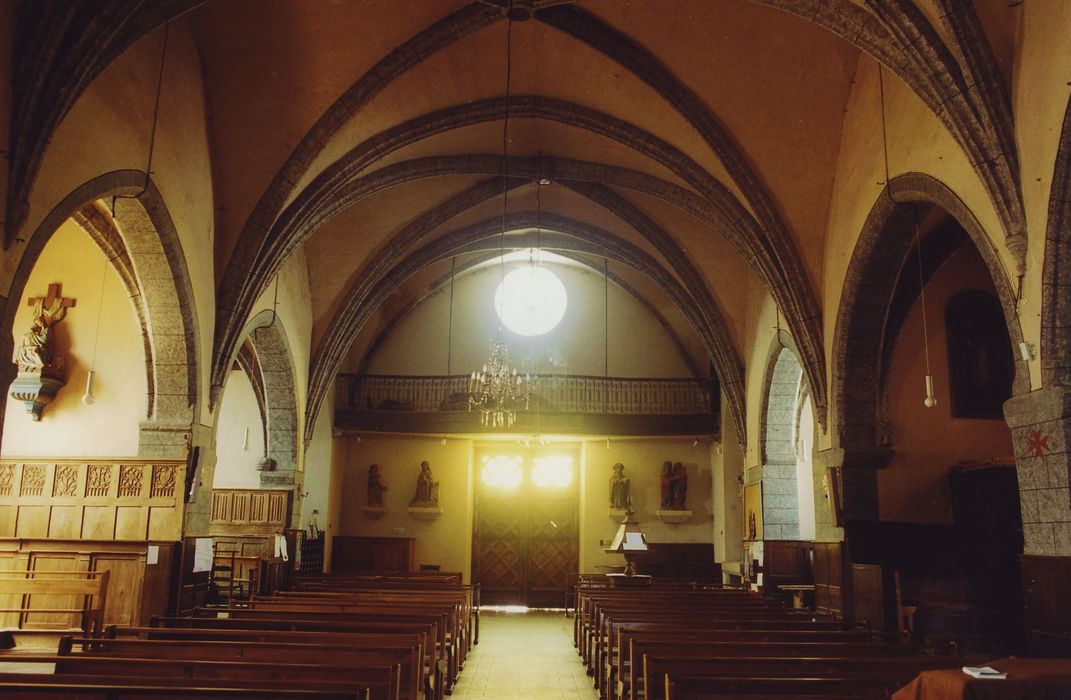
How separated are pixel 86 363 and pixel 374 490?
9.18 metres

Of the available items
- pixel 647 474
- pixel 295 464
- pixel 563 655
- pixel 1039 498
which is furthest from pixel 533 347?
pixel 1039 498

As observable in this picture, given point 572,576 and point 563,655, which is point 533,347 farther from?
point 563,655

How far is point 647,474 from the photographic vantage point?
2131 cm

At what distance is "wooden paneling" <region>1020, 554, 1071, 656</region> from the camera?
689 cm

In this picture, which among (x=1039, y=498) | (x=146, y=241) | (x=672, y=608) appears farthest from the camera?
(x=146, y=241)

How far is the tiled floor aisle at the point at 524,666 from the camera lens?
380 inches

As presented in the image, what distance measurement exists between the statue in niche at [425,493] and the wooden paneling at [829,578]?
34.6ft

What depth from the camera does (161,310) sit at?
1155 cm

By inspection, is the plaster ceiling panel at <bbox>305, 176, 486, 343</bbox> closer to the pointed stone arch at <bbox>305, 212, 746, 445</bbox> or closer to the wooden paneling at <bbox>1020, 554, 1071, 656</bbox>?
the pointed stone arch at <bbox>305, 212, 746, 445</bbox>

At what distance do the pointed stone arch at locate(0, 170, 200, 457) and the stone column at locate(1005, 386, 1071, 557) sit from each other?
9.36 m

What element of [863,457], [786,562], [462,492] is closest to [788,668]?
[863,457]

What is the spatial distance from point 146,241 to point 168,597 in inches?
182

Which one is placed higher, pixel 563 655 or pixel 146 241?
pixel 146 241

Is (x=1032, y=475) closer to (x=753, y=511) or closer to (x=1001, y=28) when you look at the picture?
(x=1001, y=28)
